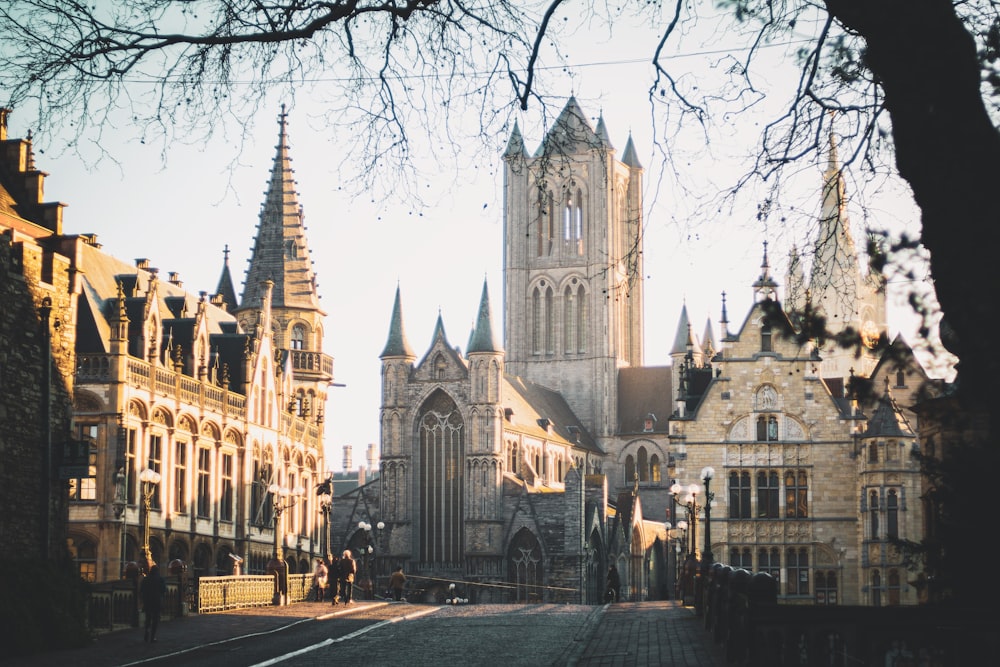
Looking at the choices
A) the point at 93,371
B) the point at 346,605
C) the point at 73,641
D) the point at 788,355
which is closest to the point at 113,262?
the point at 93,371

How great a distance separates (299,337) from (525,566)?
21579mm

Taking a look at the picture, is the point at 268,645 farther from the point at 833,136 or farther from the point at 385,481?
the point at 385,481

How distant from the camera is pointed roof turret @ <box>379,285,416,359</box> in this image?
90750 millimetres

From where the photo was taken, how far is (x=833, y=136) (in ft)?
34.3

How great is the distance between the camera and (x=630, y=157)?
120m

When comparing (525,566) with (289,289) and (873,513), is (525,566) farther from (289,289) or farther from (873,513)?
(873,513)

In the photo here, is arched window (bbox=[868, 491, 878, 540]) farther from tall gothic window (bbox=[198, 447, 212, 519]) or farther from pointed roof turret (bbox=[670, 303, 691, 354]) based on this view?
pointed roof turret (bbox=[670, 303, 691, 354])

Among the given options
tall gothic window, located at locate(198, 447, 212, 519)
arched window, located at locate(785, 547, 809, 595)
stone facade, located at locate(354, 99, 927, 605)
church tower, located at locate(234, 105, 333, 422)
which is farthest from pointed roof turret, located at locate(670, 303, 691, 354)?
tall gothic window, located at locate(198, 447, 212, 519)

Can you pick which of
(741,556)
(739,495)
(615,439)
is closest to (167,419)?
(739,495)

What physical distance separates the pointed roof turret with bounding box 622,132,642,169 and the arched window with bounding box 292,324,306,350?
50.1m

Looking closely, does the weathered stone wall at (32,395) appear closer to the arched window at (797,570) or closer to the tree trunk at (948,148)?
the tree trunk at (948,148)

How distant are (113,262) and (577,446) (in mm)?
55389

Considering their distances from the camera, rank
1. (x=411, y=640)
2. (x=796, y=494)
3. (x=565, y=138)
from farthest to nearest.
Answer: (x=796, y=494), (x=411, y=640), (x=565, y=138)

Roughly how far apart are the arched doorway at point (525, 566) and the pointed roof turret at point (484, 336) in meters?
11.1
